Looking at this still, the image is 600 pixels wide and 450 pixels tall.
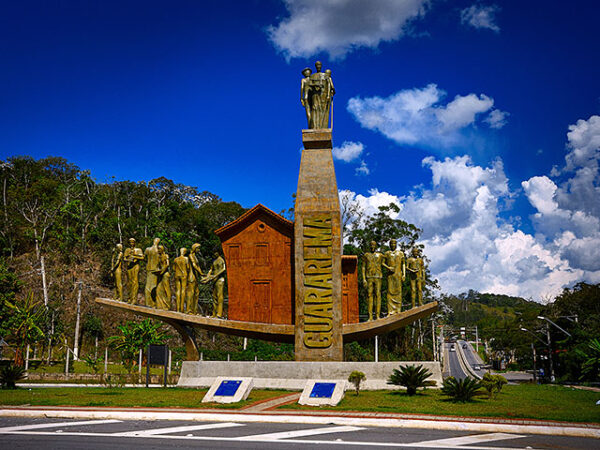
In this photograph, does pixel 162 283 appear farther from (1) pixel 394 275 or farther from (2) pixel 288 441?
(2) pixel 288 441

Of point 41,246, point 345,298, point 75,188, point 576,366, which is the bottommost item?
point 576,366

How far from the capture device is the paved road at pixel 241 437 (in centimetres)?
965

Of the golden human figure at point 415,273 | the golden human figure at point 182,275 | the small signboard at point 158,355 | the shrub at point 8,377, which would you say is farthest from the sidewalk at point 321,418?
the golden human figure at point 415,273

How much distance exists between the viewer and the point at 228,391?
605 inches

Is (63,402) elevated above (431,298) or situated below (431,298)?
below

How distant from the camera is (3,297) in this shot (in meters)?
40.3

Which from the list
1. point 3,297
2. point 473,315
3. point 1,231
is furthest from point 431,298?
point 473,315

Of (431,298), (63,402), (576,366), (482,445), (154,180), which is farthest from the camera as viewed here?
(154,180)

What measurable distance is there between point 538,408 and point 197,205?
6123cm

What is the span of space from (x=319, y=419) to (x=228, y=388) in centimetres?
410

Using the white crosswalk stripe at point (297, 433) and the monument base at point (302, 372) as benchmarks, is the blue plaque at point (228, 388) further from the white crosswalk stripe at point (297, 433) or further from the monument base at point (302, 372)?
A: the white crosswalk stripe at point (297, 433)

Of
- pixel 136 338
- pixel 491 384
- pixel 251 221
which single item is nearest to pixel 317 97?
pixel 251 221

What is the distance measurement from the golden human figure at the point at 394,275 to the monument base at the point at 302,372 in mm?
2969

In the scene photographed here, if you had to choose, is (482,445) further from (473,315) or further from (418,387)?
(473,315)
